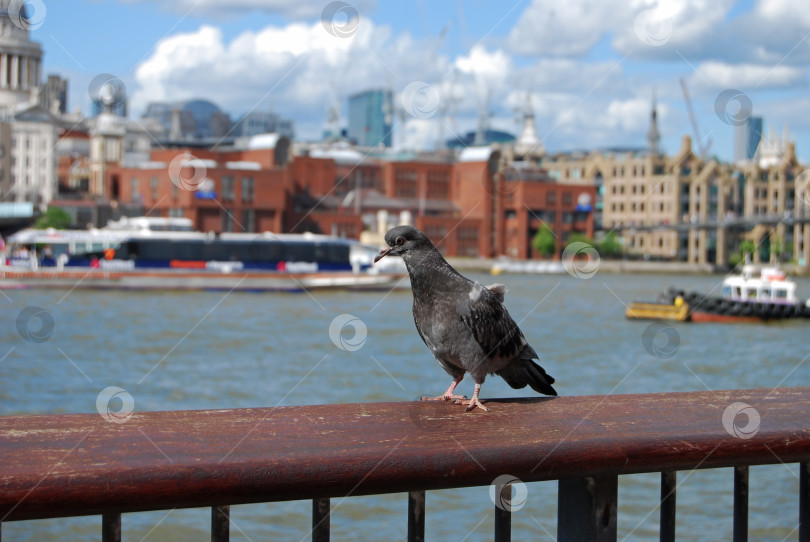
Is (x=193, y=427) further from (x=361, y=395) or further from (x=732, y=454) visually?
(x=361, y=395)

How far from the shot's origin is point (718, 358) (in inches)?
781

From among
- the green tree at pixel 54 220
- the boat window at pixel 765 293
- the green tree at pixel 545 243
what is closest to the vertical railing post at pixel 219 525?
the boat window at pixel 765 293

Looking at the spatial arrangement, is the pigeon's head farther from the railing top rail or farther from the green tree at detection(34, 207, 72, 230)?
the green tree at detection(34, 207, 72, 230)

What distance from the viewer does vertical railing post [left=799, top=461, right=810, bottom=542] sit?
1.79 metres

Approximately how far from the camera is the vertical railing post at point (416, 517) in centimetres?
158

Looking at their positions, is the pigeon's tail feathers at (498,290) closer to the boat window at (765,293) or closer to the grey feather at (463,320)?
the grey feather at (463,320)

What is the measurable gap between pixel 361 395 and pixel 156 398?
8.46ft

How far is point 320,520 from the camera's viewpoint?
151cm

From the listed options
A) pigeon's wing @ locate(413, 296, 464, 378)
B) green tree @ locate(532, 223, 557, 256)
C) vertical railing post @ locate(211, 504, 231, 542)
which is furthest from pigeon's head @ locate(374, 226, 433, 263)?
green tree @ locate(532, 223, 557, 256)

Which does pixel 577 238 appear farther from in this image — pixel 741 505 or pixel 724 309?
pixel 741 505

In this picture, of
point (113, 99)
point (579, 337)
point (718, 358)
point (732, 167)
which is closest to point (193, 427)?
point (113, 99)

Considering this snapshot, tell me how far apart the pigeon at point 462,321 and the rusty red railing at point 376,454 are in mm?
270

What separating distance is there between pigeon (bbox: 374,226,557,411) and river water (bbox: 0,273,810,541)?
435 centimetres

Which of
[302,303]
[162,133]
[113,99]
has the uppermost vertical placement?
[162,133]
